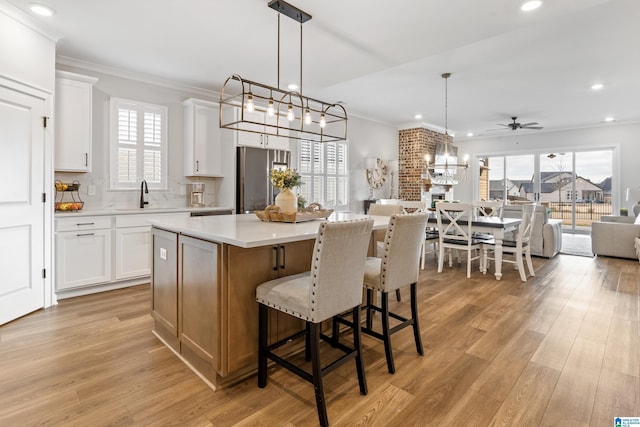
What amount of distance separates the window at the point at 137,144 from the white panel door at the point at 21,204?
957 millimetres

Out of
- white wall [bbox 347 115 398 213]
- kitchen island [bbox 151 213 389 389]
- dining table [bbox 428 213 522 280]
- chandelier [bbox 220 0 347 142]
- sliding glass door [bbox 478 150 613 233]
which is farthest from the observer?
sliding glass door [bbox 478 150 613 233]

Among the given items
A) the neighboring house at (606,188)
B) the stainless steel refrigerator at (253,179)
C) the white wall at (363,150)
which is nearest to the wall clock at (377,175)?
the white wall at (363,150)

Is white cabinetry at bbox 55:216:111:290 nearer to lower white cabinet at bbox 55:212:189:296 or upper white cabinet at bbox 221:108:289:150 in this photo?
lower white cabinet at bbox 55:212:189:296

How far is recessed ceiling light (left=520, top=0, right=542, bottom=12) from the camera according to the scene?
8.57 feet

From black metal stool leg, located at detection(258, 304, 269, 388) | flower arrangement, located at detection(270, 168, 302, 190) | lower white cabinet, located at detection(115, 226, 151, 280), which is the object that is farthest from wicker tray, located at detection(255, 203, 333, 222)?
lower white cabinet, located at detection(115, 226, 151, 280)

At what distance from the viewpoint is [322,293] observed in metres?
1.78

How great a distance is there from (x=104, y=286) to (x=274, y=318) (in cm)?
274

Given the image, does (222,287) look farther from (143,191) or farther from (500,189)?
(500,189)

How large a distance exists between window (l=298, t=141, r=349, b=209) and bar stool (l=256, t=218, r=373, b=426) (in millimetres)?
4178

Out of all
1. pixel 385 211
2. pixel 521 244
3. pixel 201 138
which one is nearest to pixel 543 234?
pixel 521 244

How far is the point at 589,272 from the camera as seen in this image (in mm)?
4824

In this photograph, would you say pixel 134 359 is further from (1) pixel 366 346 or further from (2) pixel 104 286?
(2) pixel 104 286

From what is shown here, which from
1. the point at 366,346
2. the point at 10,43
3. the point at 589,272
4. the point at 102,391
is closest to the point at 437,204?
the point at 589,272

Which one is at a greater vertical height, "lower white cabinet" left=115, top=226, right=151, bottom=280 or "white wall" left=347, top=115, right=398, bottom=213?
"white wall" left=347, top=115, right=398, bottom=213
